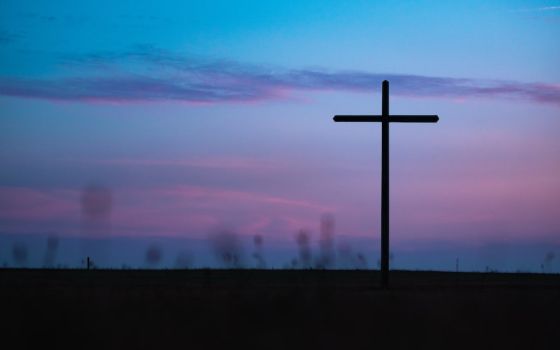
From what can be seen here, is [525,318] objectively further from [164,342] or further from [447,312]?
[164,342]

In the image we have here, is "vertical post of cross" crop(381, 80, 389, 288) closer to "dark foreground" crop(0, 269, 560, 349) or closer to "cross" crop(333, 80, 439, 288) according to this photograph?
"cross" crop(333, 80, 439, 288)

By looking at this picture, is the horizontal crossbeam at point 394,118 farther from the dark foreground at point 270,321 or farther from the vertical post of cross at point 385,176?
the dark foreground at point 270,321

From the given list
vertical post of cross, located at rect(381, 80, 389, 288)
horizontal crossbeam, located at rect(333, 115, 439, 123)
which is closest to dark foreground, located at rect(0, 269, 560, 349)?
vertical post of cross, located at rect(381, 80, 389, 288)

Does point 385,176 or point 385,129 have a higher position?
point 385,129

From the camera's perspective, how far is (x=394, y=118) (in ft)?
110

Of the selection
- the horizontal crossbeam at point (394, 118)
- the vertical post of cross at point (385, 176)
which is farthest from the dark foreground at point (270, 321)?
the horizontal crossbeam at point (394, 118)

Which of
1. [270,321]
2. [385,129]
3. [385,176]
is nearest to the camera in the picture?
[270,321]

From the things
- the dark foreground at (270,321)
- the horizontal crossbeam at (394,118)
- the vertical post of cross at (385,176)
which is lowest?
the dark foreground at (270,321)

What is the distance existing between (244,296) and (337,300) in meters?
2.67

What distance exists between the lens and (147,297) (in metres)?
23.7

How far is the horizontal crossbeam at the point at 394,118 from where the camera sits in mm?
33469

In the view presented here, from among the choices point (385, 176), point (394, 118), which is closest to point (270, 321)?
point (385, 176)

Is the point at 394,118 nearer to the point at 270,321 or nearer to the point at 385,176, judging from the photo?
the point at 385,176

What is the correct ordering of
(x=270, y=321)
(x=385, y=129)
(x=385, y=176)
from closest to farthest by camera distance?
(x=270, y=321) → (x=385, y=176) → (x=385, y=129)
